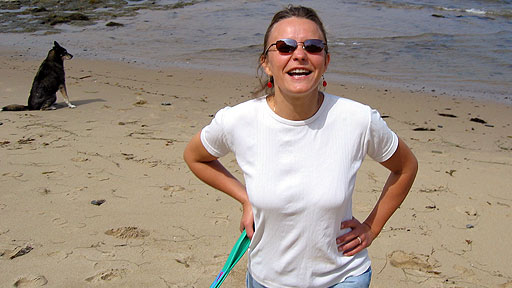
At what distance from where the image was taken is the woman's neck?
6.29 ft

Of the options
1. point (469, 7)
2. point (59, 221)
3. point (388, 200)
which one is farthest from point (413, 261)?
point (469, 7)

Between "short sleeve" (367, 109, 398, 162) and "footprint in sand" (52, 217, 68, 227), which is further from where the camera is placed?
"footprint in sand" (52, 217, 68, 227)

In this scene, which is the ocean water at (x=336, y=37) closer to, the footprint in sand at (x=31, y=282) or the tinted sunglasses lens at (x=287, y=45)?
the footprint in sand at (x=31, y=282)

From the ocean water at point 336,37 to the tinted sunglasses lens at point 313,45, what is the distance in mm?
4511

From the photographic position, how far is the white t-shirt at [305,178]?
187 cm

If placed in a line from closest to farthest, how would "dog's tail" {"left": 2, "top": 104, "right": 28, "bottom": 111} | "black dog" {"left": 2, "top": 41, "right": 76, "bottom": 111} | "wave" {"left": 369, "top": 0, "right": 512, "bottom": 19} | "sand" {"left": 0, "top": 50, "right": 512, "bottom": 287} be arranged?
"sand" {"left": 0, "top": 50, "right": 512, "bottom": 287} < "dog's tail" {"left": 2, "top": 104, "right": 28, "bottom": 111} < "black dog" {"left": 2, "top": 41, "right": 76, "bottom": 111} < "wave" {"left": 369, "top": 0, "right": 512, "bottom": 19}

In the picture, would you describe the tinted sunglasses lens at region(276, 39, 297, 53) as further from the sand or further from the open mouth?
the sand

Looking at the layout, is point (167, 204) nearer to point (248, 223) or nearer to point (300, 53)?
point (248, 223)

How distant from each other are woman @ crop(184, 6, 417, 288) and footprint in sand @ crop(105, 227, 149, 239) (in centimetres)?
187

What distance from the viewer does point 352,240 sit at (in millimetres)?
1980

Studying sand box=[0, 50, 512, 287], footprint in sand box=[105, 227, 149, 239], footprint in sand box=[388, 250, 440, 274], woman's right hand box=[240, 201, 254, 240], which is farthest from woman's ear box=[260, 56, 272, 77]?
footprint in sand box=[105, 227, 149, 239]

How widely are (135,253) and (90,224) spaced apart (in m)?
0.57

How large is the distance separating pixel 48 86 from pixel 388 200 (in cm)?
656

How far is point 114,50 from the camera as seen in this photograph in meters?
13.1
